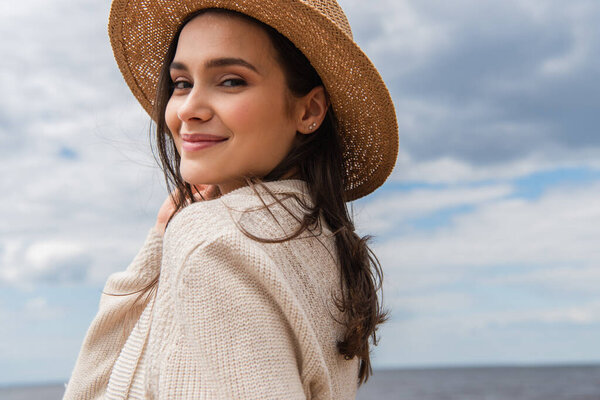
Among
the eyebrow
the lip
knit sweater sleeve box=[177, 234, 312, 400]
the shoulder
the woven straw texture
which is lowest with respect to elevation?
knit sweater sleeve box=[177, 234, 312, 400]

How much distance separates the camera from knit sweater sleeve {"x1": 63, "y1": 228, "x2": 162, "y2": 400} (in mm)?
2143

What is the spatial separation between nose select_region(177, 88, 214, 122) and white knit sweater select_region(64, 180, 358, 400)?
1.01ft

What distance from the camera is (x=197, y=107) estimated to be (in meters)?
1.85

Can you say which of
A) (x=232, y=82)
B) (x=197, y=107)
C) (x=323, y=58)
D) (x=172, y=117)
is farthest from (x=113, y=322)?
(x=323, y=58)

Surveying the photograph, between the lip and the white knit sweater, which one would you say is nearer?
the white knit sweater

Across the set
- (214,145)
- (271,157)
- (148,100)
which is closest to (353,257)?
(271,157)

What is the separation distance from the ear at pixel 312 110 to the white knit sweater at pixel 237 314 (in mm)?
357

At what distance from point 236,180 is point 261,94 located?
0.26m

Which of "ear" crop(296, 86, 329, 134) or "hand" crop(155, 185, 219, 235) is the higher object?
"ear" crop(296, 86, 329, 134)

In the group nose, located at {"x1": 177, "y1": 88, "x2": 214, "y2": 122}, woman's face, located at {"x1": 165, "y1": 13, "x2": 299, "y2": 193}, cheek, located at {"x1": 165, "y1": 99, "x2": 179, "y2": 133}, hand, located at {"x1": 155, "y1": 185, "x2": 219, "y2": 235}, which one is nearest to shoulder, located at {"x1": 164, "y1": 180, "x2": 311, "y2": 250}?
woman's face, located at {"x1": 165, "y1": 13, "x2": 299, "y2": 193}

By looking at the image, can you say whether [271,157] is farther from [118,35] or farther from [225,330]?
[118,35]

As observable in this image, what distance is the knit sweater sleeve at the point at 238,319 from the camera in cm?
136

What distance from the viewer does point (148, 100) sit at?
267cm

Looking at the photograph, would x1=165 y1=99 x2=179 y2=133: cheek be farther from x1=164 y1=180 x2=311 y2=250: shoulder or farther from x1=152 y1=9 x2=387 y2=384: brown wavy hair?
x1=164 y1=180 x2=311 y2=250: shoulder
